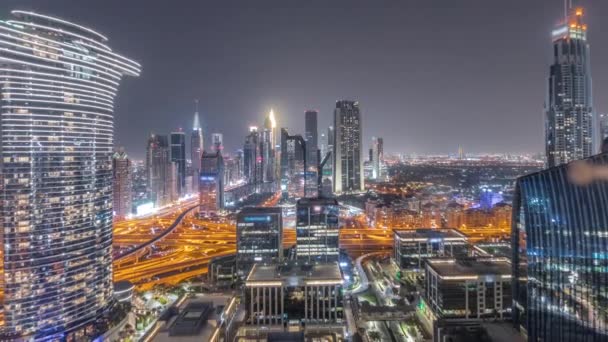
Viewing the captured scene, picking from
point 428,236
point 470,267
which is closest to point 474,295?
point 470,267

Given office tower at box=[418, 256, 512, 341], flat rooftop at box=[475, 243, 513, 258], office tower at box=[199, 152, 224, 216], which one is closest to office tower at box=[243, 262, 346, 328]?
office tower at box=[418, 256, 512, 341]

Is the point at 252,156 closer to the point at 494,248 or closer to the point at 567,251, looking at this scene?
the point at 494,248

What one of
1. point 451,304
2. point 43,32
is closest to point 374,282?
point 451,304

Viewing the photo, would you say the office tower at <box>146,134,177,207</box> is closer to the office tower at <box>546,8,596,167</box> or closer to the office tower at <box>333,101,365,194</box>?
the office tower at <box>333,101,365,194</box>

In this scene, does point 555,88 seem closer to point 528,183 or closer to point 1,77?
point 528,183

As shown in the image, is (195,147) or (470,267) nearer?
(470,267)
